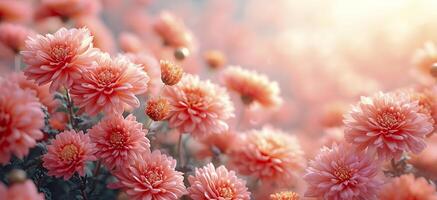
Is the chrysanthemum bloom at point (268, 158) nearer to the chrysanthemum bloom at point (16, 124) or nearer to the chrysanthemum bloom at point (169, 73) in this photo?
the chrysanthemum bloom at point (169, 73)

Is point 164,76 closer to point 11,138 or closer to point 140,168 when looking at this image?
point 140,168

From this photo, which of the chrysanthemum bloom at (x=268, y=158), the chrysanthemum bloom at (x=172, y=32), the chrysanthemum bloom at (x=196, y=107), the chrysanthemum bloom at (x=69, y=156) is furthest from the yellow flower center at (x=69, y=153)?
the chrysanthemum bloom at (x=172, y=32)

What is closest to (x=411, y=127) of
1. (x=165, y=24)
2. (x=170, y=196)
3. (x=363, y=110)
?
(x=363, y=110)

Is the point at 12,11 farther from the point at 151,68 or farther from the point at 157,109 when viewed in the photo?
the point at 157,109

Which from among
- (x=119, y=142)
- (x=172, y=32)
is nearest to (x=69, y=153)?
(x=119, y=142)

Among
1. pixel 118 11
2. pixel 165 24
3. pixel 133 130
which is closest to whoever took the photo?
pixel 133 130

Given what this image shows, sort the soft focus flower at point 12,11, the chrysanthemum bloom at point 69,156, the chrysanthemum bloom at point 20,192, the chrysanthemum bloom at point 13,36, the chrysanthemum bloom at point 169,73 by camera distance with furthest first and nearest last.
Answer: the soft focus flower at point 12,11 < the chrysanthemum bloom at point 13,36 < the chrysanthemum bloom at point 169,73 < the chrysanthemum bloom at point 69,156 < the chrysanthemum bloom at point 20,192

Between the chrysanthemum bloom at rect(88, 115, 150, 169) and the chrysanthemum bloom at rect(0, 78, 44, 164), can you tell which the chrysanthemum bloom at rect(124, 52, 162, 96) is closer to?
the chrysanthemum bloom at rect(88, 115, 150, 169)
